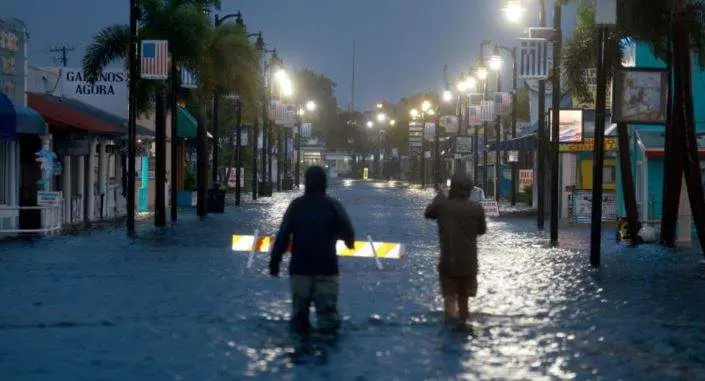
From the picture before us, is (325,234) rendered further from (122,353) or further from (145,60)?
(145,60)

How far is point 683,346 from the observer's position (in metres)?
13.1

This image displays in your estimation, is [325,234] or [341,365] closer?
[341,365]

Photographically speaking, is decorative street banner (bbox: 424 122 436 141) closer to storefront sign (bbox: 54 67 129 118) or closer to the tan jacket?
storefront sign (bbox: 54 67 129 118)

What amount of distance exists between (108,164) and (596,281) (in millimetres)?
29440

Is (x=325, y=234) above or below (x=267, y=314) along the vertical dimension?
above

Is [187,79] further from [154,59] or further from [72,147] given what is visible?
[154,59]

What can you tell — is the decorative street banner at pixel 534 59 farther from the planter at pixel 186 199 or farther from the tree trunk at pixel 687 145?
the planter at pixel 186 199

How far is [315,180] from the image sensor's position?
40.4 ft

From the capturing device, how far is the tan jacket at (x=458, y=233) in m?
13.8

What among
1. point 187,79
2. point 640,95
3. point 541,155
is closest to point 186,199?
point 187,79

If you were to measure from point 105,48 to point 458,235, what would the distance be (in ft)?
94.3

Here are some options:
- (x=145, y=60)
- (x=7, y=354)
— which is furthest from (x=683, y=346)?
(x=145, y=60)

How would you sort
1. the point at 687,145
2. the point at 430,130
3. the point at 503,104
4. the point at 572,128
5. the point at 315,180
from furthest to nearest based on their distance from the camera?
the point at 430,130 → the point at 503,104 → the point at 572,128 → the point at 687,145 → the point at 315,180

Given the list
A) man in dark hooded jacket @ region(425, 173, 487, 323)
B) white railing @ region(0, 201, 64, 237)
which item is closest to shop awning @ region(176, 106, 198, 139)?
white railing @ region(0, 201, 64, 237)
